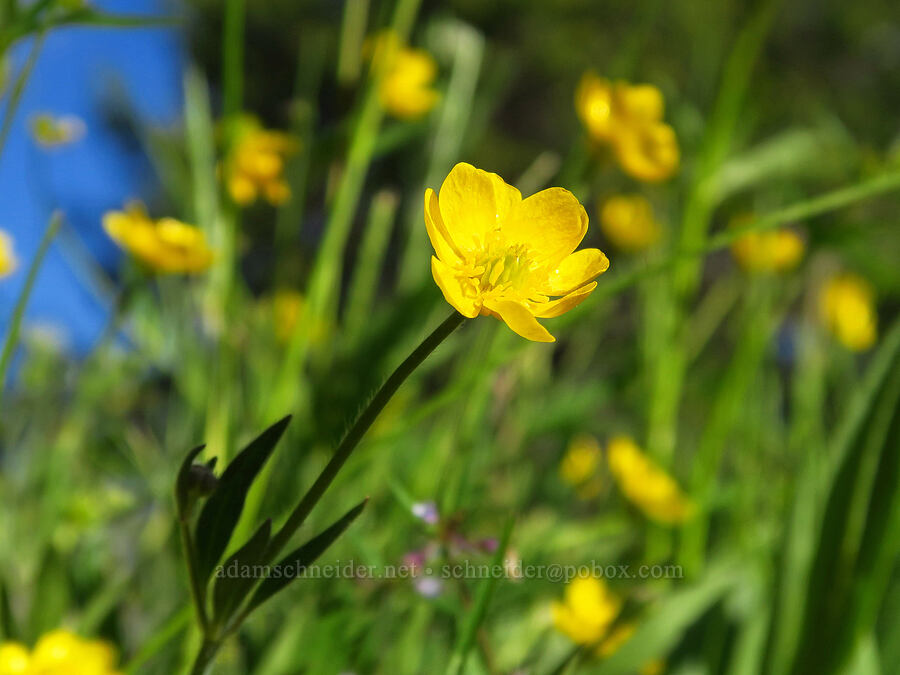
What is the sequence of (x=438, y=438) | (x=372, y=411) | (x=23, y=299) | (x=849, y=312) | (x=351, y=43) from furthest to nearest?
(x=849, y=312) → (x=351, y=43) → (x=438, y=438) → (x=23, y=299) → (x=372, y=411)

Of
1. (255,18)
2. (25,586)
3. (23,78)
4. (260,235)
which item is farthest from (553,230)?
(255,18)

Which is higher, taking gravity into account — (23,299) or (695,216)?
(23,299)

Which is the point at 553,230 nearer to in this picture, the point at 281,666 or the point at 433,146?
the point at 281,666

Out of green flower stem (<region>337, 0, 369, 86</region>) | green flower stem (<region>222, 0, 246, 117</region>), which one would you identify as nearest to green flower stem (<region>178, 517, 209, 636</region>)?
green flower stem (<region>222, 0, 246, 117</region>)

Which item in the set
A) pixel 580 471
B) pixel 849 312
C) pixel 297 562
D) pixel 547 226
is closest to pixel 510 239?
pixel 547 226

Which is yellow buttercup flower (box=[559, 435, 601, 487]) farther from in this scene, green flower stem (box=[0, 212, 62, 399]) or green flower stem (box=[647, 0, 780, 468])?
green flower stem (box=[0, 212, 62, 399])

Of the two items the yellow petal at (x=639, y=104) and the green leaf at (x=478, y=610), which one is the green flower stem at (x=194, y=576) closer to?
the green leaf at (x=478, y=610)

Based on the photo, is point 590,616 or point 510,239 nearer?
point 510,239

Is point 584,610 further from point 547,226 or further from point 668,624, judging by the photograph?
point 547,226
